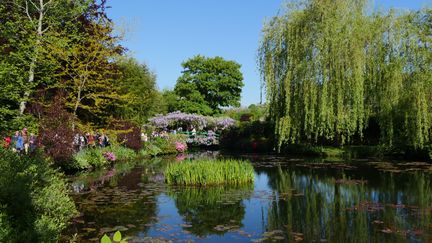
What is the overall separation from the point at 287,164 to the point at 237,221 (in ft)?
43.3

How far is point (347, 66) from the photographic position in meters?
22.6

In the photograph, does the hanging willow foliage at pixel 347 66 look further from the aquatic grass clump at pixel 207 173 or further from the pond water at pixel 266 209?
the aquatic grass clump at pixel 207 173

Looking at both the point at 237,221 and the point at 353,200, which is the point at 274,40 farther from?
the point at 237,221

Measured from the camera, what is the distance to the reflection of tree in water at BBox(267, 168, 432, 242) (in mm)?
8227

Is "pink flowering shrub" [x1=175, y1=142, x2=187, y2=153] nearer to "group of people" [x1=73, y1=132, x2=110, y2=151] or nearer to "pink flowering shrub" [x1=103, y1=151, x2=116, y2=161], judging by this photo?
"group of people" [x1=73, y1=132, x2=110, y2=151]

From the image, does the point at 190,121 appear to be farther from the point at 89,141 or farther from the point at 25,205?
the point at 25,205

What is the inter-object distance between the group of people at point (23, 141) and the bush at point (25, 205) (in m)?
10.3

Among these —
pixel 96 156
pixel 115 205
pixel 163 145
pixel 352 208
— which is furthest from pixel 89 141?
pixel 352 208

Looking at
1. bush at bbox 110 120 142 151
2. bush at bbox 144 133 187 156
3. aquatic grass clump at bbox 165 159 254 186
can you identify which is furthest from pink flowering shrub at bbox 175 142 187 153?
aquatic grass clump at bbox 165 159 254 186

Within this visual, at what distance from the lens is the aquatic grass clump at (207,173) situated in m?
14.4

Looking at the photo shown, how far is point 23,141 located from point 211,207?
1013 centimetres

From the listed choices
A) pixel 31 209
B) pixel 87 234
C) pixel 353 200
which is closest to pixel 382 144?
pixel 353 200

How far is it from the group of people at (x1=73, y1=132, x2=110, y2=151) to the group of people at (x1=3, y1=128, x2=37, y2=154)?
201cm

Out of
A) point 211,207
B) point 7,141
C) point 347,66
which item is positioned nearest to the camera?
point 211,207
